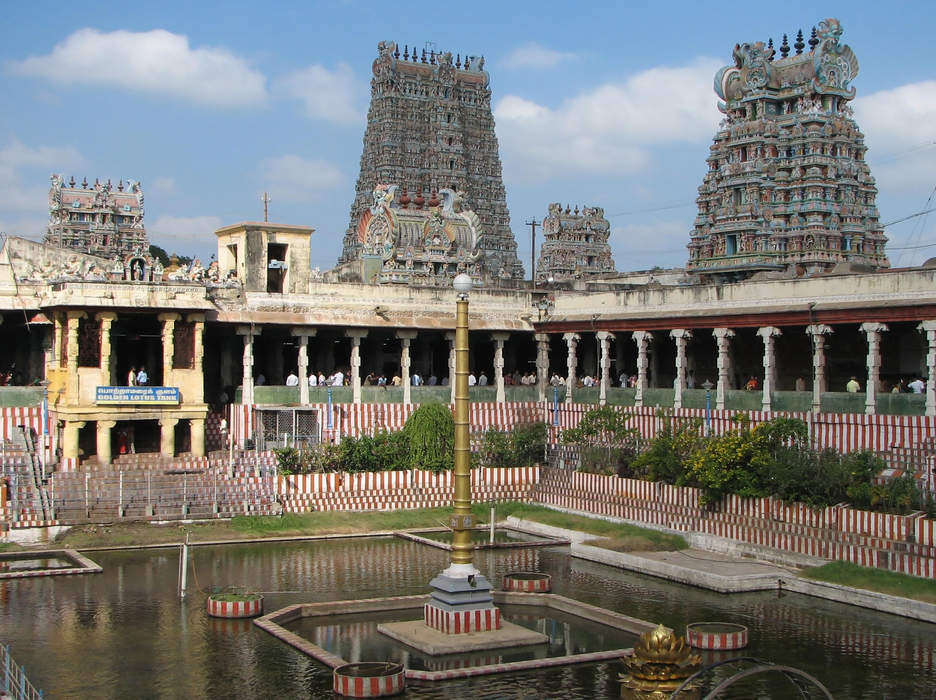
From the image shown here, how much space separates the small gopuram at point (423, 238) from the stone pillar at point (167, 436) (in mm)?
25787

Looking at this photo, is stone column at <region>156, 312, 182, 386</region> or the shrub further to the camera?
the shrub

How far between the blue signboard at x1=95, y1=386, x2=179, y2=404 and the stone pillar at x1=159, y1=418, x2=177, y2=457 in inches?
25.6

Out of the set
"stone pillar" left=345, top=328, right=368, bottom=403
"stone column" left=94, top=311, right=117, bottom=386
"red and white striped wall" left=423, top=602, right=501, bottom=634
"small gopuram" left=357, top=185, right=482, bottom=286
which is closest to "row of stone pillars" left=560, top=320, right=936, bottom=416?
"stone pillar" left=345, top=328, right=368, bottom=403

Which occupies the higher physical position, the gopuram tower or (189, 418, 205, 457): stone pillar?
the gopuram tower

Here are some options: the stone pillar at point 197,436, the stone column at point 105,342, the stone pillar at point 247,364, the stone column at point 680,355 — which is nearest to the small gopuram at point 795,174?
the stone column at point 680,355

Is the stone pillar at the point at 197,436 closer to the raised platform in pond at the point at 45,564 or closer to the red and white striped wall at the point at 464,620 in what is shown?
the raised platform in pond at the point at 45,564

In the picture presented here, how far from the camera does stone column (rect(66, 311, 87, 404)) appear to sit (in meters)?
37.9

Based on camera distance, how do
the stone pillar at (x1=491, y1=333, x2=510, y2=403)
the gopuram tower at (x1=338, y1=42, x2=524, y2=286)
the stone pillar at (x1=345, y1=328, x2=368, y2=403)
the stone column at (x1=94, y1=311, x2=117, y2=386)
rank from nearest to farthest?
1. the stone column at (x1=94, y1=311, x2=117, y2=386)
2. the stone pillar at (x1=345, y1=328, x2=368, y2=403)
3. the stone pillar at (x1=491, y1=333, x2=510, y2=403)
4. the gopuram tower at (x1=338, y1=42, x2=524, y2=286)

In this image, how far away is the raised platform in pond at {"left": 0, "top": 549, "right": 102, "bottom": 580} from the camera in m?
28.6

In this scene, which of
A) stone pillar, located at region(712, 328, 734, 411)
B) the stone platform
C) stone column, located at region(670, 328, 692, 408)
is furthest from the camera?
stone column, located at region(670, 328, 692, 408)

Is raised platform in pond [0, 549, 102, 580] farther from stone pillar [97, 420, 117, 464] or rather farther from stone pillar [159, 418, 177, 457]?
stone pillar [159, 418, 177, 457]

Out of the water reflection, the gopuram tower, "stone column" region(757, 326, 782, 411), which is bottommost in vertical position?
the water reflection

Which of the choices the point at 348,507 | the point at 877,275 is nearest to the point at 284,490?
the point at 348,507

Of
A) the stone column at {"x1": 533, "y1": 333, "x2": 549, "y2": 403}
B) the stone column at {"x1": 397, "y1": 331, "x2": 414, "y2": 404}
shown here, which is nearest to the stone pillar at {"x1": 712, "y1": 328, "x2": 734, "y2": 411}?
the stone column at {"x1": 533, "y1": 333, "x2": 549, "y2": 403}
